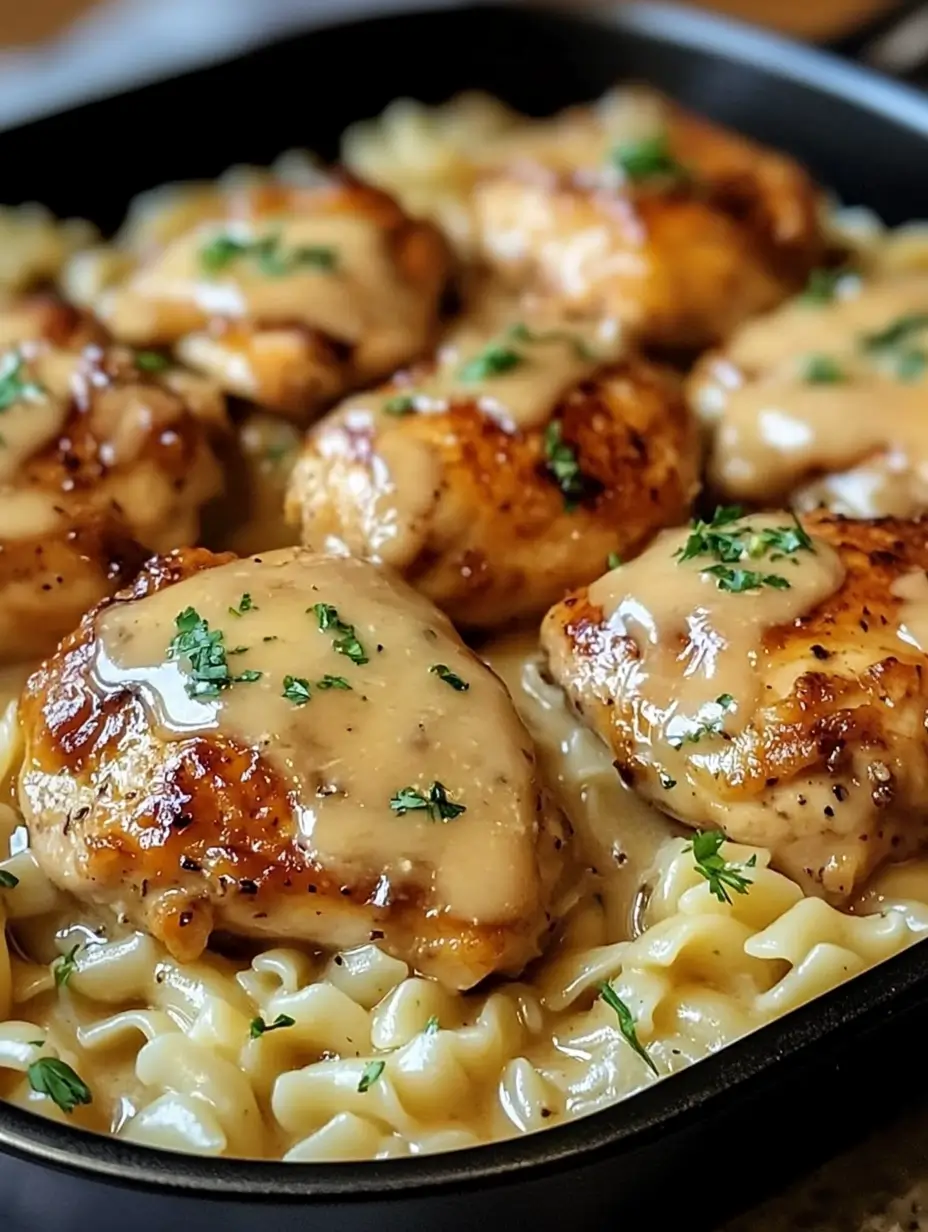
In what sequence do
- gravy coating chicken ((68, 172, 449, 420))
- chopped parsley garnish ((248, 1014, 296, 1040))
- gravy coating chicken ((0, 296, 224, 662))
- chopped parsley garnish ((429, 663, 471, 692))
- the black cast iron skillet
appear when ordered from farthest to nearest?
gravy coating chicken ((68, 172, 449, 420))
gravy coating chicken ((0, 296, 224, 662))
chopped parsley garnish ((429, 663, 471, 692))
chopped parsley garnish ((248, 1014, 296, 1040))
the black cast iron skillet

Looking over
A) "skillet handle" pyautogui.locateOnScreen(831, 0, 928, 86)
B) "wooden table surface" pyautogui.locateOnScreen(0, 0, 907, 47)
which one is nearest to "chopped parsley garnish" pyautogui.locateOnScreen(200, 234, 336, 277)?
"skillet handle" pyautogui.locateOnScreen(831, 0, 928, 86)

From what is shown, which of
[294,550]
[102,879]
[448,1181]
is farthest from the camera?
[294,550]

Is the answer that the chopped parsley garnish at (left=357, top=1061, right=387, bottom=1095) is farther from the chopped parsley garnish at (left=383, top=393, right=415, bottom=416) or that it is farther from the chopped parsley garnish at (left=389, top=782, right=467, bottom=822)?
the chopped parsley garnish at (left=383, top=393, right=415, bottom=416)

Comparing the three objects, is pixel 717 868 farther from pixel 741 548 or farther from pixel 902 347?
pixel 902 347

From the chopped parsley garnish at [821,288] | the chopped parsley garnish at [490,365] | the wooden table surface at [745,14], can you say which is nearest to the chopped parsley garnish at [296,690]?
the chopped parsley garnish at [490,365]

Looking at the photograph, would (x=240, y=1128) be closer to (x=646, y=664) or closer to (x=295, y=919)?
(x=295, y=919)

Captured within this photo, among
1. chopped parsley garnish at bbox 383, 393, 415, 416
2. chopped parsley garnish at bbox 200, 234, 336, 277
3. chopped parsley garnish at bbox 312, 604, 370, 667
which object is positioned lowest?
chopped parsley garnish at bbox 383, 393, 415, 416

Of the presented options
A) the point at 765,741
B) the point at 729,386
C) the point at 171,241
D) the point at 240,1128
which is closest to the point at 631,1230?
the point at 240,1128
